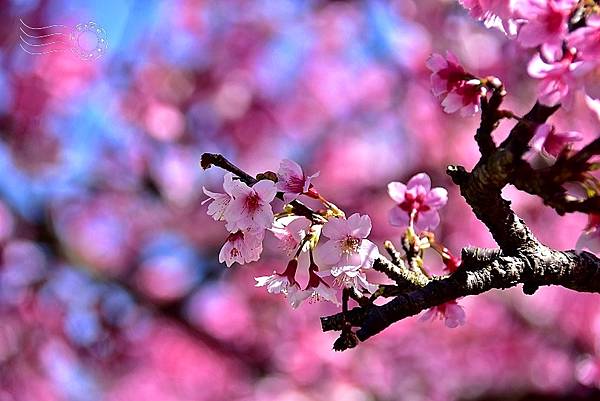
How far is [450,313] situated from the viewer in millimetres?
1446

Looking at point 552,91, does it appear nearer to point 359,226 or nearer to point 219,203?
point 359,226

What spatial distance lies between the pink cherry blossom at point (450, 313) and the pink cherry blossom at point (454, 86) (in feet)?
1.07

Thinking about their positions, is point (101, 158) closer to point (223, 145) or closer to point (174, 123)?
point (174, 123)

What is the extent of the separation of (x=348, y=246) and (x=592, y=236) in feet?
1.19

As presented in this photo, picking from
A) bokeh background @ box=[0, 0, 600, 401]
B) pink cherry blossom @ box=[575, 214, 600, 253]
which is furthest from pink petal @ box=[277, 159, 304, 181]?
bokeh background @ box=[0, 0, 600, 401]

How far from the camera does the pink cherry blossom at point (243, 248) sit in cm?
135

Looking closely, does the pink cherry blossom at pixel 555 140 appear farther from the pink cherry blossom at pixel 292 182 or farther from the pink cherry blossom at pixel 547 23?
the pink cherry blossom at pixel 292 182

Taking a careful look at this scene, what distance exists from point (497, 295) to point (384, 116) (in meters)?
2.81

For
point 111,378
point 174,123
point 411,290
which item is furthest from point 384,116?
point 411,290

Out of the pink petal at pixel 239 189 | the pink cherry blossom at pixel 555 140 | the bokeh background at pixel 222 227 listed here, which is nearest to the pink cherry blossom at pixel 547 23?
the pink cherry blossom at pixel 555 140

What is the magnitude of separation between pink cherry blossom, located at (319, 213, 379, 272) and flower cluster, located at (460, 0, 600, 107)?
0.34 m

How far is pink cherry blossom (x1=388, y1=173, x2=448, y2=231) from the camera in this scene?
1.46m

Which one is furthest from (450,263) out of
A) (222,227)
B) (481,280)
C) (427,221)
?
(222,227)

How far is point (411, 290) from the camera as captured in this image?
4.36ft
